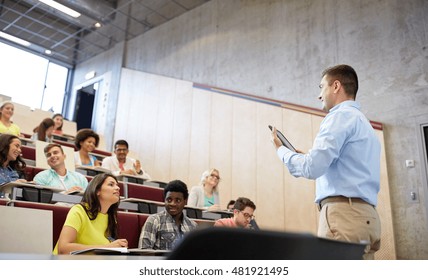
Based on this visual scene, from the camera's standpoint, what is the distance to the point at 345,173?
1.26 metres

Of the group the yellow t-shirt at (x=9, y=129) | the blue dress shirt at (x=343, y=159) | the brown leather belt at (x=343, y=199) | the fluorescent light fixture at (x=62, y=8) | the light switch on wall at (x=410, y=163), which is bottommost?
the brown leather belt at (x=343, y=199)

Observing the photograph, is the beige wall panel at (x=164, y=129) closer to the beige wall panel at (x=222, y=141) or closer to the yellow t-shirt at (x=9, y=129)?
the beige wall panel at (x=222, y=141)

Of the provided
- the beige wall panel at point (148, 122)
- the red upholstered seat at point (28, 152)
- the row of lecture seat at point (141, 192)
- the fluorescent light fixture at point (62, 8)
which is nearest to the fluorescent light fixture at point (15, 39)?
the fluorescent light fixture at point (62, 8)

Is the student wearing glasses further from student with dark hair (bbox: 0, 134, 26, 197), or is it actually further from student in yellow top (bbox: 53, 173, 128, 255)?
student in yellow top (bbox: 53, 173, 128, 255)

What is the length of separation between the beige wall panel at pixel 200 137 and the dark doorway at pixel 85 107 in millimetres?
4222

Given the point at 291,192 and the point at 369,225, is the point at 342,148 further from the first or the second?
the point at 291,192

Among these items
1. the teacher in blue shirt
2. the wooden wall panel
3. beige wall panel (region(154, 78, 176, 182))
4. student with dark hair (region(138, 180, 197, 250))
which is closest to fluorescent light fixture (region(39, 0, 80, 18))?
the wooden wall panel

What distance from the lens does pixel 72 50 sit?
30.9 ft

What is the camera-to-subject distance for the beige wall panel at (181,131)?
19.1 ft

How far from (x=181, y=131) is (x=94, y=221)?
14.0 ft

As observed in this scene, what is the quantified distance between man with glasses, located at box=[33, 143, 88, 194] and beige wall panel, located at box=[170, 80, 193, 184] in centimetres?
282

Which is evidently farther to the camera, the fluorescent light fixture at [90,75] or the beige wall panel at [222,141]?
the fluorescent light fixture at [90,75]

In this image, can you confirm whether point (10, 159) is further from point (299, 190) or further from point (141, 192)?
point (299, 190)

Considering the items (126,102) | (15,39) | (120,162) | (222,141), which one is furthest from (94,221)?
(15,39)
